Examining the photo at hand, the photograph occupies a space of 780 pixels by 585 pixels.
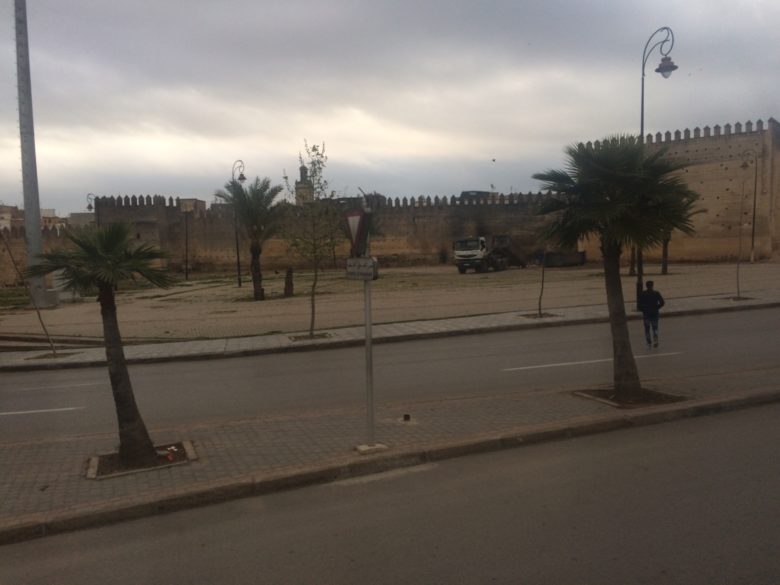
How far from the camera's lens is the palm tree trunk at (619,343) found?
342 inches

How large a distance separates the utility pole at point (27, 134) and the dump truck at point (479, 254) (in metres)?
26.7

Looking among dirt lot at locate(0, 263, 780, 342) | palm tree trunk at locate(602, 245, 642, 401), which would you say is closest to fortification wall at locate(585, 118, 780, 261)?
dirt lot at locate(0, 263, 780, 342)

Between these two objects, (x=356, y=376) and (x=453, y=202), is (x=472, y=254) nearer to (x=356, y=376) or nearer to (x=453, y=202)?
(x=453, y=202)

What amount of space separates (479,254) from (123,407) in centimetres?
4029

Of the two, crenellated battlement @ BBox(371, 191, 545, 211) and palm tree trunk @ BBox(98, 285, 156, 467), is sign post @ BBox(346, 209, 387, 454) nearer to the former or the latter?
palm tree trunk @ BBox(98, 285, 156, 467)

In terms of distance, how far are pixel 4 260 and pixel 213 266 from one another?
52.9ft

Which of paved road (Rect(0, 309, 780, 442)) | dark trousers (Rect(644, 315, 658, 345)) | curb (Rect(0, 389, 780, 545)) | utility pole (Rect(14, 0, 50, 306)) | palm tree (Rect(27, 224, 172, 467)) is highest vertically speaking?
utility pole (Rect(14, 0, 50, 306))

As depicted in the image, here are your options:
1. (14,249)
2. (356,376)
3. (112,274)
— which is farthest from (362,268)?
(14,249)

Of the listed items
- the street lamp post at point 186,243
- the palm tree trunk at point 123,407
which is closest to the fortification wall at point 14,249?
the street lamp post at point 186,243

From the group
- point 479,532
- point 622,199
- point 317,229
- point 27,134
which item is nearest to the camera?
point 479,532

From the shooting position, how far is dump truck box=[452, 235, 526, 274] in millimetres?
46000

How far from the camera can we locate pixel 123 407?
6.72 m

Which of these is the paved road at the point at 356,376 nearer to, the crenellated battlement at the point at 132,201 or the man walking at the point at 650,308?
the man walking at the point at 650,308

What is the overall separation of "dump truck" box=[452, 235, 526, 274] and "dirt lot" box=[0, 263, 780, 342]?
8077 millimetres
